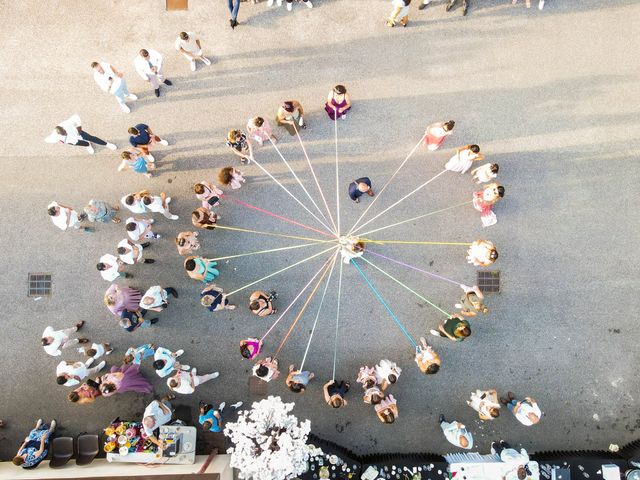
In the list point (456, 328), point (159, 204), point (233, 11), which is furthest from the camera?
point (233, 11)

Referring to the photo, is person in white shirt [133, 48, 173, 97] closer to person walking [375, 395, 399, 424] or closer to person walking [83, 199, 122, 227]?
person walking [83, 199, 122, 227]

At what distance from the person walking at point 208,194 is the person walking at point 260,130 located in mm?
1239

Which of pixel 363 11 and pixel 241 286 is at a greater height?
pixel 363 11

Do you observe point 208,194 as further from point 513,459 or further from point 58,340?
point 513,459

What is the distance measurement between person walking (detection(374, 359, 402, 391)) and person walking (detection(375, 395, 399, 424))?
231 millimetres

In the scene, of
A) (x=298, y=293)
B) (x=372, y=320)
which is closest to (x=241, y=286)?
(x=298, y=293)

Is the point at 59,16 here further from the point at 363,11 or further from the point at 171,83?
the point at 363,11

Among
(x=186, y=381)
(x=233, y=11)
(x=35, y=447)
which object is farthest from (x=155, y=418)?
(x=233, y=11)

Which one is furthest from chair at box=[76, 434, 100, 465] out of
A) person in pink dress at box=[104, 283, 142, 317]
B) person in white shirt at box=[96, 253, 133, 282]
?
person in white shirt at box=[96, 253, 133, 282]

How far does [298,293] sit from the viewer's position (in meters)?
7.68

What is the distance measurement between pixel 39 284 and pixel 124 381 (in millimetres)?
2680

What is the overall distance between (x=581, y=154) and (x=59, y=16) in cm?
1076

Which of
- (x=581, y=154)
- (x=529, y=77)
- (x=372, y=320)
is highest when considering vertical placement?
(x=529, y=77)

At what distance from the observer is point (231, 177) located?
7039mm
